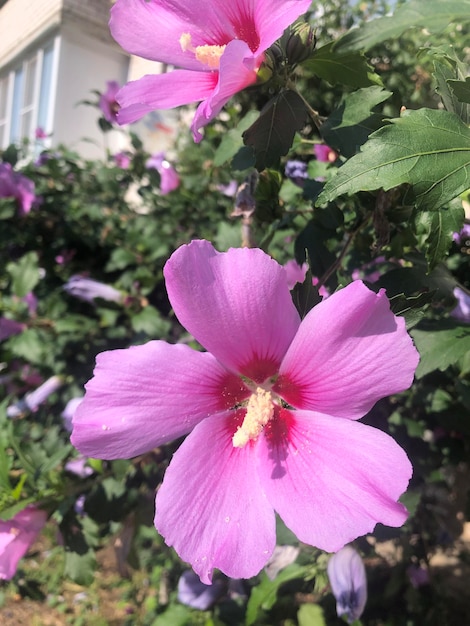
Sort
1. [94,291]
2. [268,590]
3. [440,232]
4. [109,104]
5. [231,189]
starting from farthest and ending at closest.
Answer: [109,104], [231,189], [94,291], [268,590], [440,232]

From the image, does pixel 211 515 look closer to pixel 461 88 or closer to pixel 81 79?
pixel 461 88

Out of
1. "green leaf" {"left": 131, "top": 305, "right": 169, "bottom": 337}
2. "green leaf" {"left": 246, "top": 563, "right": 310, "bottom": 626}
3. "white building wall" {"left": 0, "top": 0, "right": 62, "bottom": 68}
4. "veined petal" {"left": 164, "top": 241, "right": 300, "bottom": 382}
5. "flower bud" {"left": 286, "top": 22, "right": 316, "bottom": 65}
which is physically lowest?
"green leaf" {"left": 246, "top": 563, "right": 310, "bottom": 626}

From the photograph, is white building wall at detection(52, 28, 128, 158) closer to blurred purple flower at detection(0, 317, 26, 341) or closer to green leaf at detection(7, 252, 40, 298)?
green leaf at detection(7, 252, 40, 298)

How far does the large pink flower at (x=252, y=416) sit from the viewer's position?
564 millimetres

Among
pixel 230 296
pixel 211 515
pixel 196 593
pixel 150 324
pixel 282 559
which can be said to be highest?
pixel 230 296

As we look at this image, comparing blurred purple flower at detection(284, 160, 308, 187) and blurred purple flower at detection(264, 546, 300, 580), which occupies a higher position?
blurred purple flower at detection(284, 160, 308, 187)

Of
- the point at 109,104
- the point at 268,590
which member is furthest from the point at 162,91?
the point at 109,104

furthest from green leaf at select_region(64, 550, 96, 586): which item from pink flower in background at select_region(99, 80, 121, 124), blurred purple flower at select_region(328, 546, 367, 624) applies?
pink flower in background at select_region(99, 80, 121, 124)

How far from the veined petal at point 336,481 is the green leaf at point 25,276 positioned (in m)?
1.52

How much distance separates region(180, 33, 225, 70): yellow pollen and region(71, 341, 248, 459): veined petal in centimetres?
36

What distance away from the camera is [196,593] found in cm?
164

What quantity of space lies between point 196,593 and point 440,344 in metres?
1.20

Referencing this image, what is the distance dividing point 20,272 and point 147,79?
4.75 feet

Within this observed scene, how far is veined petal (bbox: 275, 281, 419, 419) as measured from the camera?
21.9 inches
